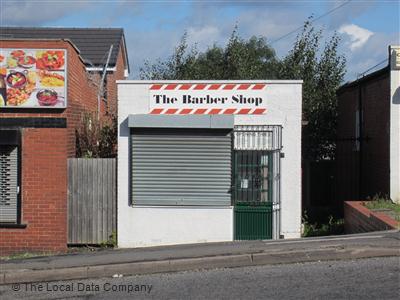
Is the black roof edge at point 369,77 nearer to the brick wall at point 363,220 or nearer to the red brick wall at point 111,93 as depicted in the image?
the brick wall at point 363,220

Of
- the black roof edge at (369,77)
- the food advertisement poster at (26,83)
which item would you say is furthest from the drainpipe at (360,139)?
the food advertisement poster at (26,83)

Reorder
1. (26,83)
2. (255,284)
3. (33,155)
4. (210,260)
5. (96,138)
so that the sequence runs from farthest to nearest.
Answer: (96,138) < (33,155) < (26,83) < (210,260) < (255,284)

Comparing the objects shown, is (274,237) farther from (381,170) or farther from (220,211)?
(381,170)

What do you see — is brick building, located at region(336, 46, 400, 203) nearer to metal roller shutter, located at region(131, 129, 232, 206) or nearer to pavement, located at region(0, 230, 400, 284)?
metal roller shutter, located at region(131, 129, 232, 206)

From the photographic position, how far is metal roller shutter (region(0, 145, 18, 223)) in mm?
12781

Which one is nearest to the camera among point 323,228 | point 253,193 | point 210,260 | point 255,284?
point 255,284

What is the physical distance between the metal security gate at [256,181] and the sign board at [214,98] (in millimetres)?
458

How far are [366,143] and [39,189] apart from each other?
24.9 feet

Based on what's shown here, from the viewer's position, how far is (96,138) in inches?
570

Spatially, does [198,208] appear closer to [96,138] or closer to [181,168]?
[181,168]

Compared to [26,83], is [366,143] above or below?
below

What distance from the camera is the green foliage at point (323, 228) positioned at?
44.6ft

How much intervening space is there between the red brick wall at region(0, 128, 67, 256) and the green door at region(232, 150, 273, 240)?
3.52m

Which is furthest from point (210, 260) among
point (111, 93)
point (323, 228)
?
point (111, 93)
